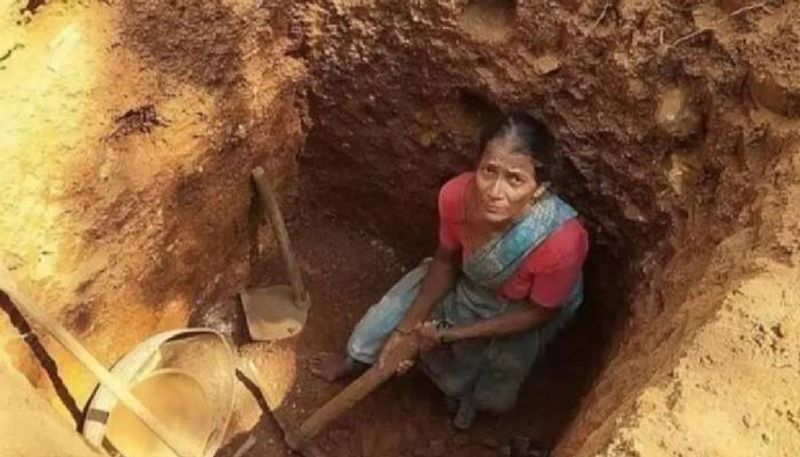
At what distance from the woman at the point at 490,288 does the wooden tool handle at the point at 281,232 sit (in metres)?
0.22

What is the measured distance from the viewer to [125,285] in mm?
3256

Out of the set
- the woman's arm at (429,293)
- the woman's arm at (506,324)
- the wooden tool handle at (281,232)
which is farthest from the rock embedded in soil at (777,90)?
the wooden tool handle at (281,232)

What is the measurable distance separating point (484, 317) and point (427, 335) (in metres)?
0.18

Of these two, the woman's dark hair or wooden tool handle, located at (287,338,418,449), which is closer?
the woman's dark hair

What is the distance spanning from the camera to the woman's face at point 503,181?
287cm

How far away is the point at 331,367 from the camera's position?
3568 mm

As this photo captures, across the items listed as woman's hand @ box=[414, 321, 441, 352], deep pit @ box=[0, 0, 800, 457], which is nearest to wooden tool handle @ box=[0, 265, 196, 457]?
deep pit @ box=[0, 0, 800, 457]

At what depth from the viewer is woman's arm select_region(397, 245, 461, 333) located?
329 cm

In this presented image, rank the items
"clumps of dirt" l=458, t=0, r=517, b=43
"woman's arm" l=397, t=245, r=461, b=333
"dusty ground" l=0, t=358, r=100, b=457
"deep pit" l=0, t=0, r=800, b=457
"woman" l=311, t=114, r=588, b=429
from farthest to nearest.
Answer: "woman's arm" l=397, t=245, r=461, b=333 < "clumps of dirt" l=458, t=0, r=517, b=43 < "woman" l=311, t=114, r=588, b=429 < "deep pit" l=0, t=0, r=800, b=457 < "dusty ground" l=0, t=358, r=100, b=457

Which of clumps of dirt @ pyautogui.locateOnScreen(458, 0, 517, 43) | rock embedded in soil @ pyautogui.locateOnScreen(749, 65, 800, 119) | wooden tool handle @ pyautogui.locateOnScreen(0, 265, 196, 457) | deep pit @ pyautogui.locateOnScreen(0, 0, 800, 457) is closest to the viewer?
deep pit @ pyautogui.locateOnScreen(0, 0, 800, 457)

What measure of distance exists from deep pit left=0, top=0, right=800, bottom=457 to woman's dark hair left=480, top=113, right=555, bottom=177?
23 cm

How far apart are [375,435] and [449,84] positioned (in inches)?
41.4

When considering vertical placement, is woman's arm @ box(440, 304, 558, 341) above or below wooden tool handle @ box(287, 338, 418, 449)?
above

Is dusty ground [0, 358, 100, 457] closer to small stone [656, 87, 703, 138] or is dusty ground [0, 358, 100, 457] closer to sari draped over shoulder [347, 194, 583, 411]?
sari draped over shoulder [347, 194, 583, 411]
